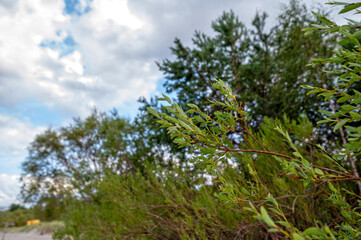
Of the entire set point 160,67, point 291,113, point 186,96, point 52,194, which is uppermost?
point 52,194

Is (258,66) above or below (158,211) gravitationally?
above

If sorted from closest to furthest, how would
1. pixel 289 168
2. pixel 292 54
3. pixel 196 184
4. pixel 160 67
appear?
1. pixel 289 168
2. pixel 196 184
3. pixel 292 54
4. pixel 160 67

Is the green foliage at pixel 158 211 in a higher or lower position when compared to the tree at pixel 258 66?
lower

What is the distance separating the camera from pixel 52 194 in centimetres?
2070

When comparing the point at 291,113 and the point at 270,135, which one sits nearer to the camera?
the point at 270,135

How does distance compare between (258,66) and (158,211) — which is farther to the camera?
(258,66)

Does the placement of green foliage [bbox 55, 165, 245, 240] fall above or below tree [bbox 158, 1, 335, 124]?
below

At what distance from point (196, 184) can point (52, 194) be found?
21299 millimetres

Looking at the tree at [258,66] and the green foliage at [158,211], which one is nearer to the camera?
the green foliage at [158,211]

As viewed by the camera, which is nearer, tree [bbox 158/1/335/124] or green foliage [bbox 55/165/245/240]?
green foliage [bbox 55/165/245/240]

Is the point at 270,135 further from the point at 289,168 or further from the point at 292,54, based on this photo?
the point at 292,54

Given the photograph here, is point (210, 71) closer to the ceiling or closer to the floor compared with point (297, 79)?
closer to the ceiling

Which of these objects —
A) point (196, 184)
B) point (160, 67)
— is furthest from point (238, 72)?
point (196, 184)

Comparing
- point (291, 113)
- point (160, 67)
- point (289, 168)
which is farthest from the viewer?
point (160, 67)
